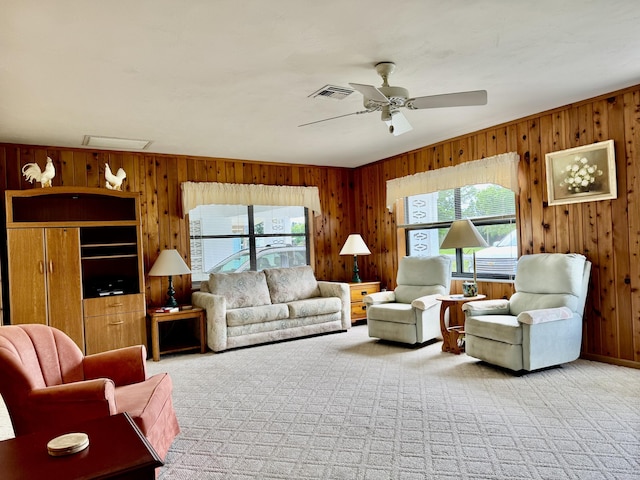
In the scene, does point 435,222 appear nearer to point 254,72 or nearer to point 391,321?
point 391,321

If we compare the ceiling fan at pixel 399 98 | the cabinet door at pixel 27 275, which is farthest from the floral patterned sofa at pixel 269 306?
the ceiling fan at pixel 399 98

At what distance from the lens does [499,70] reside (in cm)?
326

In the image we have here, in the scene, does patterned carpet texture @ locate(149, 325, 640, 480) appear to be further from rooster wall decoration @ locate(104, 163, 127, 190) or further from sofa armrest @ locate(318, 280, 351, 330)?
rooster wall decoration @ locate(104, 163, 127, 190)

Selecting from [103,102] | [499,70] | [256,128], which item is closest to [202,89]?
[103,102]

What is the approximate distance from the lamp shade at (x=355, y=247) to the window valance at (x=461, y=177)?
645 millimetres

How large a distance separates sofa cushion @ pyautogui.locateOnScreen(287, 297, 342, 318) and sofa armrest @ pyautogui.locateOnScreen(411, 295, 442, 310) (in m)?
→ 1.27

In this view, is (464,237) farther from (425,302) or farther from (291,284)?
(291,284)

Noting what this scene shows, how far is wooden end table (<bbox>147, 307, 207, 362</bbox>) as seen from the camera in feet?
15.9

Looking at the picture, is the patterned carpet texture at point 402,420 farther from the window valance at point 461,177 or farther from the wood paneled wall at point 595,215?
the window valance at point 461,177

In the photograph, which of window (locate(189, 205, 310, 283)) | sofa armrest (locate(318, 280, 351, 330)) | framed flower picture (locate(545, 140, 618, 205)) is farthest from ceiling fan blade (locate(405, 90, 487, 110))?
window (locate(189, 205, 310, 283))

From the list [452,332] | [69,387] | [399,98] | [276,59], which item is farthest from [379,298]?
[69,387]

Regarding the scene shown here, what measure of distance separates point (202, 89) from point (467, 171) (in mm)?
3186

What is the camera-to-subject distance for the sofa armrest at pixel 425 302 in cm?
471

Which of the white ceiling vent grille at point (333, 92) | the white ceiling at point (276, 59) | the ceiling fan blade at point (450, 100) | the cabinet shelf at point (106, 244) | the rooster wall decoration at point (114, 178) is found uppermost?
the white ceiling at point (276, 59)
